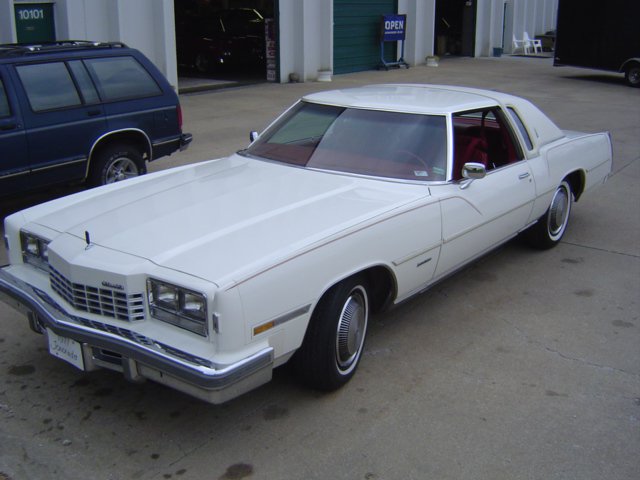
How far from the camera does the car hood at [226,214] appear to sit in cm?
369

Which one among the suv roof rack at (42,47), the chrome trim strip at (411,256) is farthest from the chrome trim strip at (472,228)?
the suv roof rack at (42,47)

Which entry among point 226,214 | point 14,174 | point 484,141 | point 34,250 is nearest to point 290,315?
point 226,214

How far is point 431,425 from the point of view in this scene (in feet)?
12.8

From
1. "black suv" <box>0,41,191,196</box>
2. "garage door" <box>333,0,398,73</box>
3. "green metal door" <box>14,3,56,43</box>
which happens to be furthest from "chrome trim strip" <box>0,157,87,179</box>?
"garage door" <box>333,0,398,73</box>

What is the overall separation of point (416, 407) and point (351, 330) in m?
0.55

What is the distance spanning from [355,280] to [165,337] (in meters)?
1.14

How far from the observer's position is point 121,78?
26.0 ft

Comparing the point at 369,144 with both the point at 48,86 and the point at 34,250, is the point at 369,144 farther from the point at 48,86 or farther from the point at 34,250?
→ the point at 48,86

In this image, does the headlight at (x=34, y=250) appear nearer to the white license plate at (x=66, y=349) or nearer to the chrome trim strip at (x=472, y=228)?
the white license plate at (x=66, y=349)

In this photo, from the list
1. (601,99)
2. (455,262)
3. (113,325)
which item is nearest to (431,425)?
(455,262)

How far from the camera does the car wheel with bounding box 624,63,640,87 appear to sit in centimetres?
1878

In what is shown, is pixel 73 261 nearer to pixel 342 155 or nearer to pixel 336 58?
pixel 342 155

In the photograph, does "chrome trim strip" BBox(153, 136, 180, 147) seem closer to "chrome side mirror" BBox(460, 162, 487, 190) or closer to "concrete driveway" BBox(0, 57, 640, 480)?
"concrete driveway" BBox(0, 57, 640, 480)

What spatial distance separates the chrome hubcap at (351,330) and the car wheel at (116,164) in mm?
4260
